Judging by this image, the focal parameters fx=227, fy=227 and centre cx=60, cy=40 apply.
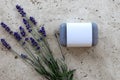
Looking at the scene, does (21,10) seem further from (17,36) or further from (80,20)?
(80,20)

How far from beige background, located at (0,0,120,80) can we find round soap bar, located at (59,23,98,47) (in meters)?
0.04

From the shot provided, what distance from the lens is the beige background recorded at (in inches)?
29.8

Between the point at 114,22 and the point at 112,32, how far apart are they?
0.03 m

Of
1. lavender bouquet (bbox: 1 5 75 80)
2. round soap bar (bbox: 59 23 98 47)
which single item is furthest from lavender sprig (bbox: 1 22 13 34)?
round soap bar (bbox: 59 23 98 47)

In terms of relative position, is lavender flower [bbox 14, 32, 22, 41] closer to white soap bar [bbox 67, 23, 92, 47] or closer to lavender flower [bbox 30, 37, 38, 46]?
lavender flower [bbox 30, 37, 38, 46]

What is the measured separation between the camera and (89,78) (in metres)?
0.76

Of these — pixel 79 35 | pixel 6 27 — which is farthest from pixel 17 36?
pixel 79 35

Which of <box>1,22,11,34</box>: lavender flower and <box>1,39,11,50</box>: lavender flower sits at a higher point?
<box>1,22,11,34</box>: lavender flower

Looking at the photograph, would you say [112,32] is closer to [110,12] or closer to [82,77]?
[110,12]

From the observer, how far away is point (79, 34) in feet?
2.34

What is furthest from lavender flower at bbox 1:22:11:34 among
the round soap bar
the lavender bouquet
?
the round soap bar

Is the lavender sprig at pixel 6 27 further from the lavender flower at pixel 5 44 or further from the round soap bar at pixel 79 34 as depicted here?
the round soap bar at pixel 79 34

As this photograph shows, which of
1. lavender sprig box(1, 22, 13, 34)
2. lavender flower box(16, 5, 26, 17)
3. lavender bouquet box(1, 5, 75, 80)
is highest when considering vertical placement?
lavender flower box(16, 5, 26, 17)

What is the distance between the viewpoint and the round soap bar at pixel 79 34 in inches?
28.1
